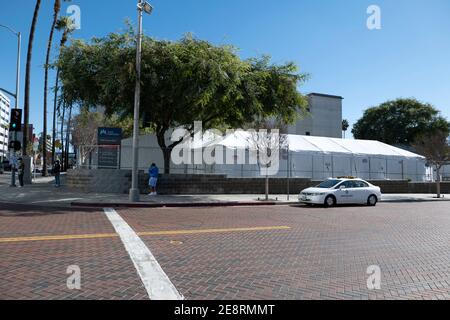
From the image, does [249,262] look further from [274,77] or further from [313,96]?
[313,96]

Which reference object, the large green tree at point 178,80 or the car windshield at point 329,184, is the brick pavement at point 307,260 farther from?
the large green tree at point 178,80

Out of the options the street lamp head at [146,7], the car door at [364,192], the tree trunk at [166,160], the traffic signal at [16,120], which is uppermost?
the street lamp head at [146,7]

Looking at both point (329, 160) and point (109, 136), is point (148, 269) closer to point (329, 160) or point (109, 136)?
point (109, 136)

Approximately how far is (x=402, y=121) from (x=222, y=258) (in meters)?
70.2

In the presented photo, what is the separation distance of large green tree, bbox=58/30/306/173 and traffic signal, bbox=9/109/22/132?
5497 mm

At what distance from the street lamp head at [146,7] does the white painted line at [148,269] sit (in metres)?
11.4

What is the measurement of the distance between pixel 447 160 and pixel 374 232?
75.2 ft

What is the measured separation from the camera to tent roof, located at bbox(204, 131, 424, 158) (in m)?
27.3

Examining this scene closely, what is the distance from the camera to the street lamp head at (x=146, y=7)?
56.5ft

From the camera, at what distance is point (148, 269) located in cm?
609

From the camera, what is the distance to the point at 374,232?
10.5 meters

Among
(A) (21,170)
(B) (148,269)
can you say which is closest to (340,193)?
(B) (148,269)

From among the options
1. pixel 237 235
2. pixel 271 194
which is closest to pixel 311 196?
pixel 271 194

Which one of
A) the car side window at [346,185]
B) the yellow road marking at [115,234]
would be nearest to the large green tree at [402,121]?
the car side window at [346,185]
